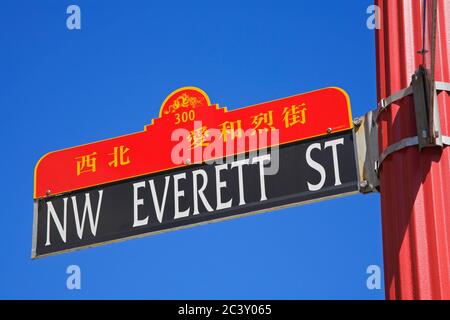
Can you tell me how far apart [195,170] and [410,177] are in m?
1.92

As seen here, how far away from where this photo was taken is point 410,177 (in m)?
5.48

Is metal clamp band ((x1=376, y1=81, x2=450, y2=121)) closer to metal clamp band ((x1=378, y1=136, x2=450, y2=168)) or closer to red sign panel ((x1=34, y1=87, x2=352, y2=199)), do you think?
metal clamp band ((x1=378, y1=136, x2=450, y2=168))

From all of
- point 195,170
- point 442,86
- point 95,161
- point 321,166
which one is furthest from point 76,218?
point 442,86

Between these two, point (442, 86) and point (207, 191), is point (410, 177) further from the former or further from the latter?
point (207, 191)

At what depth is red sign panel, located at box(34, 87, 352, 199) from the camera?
685 cm

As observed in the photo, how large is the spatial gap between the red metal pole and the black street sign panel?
2.52 feet

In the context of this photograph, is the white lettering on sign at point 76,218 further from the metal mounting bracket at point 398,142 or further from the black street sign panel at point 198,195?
the metal mounting bracket at point 398,142

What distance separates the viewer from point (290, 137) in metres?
6.86
